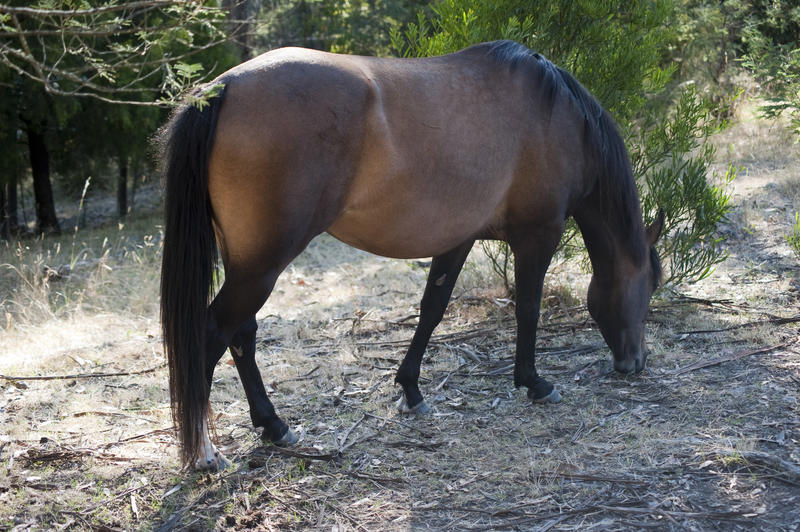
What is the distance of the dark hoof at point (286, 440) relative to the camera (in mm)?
3578

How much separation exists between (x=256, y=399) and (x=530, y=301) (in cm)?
169

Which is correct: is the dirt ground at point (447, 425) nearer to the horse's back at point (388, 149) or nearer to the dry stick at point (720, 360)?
the dry stick at point (720, 360)

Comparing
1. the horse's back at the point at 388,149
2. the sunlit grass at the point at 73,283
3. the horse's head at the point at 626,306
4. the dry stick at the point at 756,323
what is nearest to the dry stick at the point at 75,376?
the sunlit grass at the point at 73,283

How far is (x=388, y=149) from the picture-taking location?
3162mm

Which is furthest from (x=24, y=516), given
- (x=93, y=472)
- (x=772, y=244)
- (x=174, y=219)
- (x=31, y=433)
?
(x=772, y=244)

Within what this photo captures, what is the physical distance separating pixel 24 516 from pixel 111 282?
4.16m

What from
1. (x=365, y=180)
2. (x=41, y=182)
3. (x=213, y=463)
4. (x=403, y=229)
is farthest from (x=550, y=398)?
(x=41, y=182)

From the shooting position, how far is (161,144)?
10.0ft

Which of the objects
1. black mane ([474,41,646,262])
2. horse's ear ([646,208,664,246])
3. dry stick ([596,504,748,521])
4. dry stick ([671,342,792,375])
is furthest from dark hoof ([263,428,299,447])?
horse's ear ([646,208,664,246])

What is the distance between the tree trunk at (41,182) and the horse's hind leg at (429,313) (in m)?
7.67

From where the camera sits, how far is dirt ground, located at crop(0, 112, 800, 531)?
2922mm

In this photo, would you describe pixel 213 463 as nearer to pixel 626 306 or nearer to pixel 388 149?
pixel 388 149

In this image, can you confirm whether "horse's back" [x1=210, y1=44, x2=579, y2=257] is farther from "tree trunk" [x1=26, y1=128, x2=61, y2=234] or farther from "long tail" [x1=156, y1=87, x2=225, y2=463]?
"tree trunk" [x1=26, y1=128, x2=61, y2=234]

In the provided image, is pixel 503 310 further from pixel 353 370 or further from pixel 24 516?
pixel 24 516
